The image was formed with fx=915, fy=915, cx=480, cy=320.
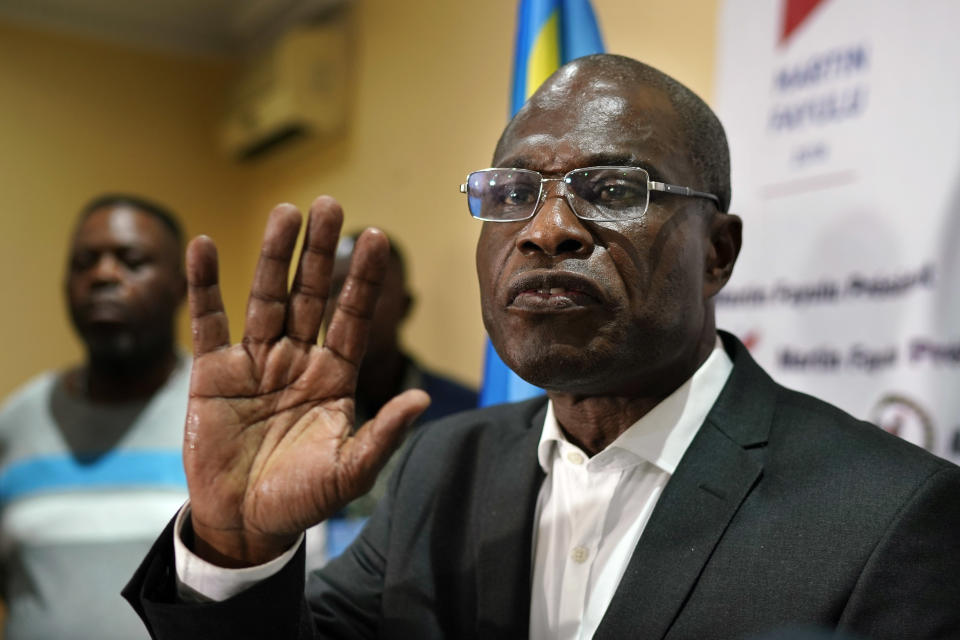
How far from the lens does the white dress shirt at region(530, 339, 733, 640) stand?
3.78 ft

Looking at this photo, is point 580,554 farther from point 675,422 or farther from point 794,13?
point 794,13

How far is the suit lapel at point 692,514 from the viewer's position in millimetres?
1050

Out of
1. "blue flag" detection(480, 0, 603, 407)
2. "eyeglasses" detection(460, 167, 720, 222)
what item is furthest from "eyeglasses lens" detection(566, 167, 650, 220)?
"blue flag" detection(480, 0, 603, 407)

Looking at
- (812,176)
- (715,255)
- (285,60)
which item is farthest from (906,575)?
(285,60)

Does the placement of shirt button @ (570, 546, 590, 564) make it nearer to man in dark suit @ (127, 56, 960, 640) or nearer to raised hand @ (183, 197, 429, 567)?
man in dark suit @ (127, 56, 960, 640)

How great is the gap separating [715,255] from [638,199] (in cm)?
19

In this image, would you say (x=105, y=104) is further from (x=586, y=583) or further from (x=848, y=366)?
(x=586, y=583)

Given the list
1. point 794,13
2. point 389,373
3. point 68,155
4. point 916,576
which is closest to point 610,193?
point 916,576

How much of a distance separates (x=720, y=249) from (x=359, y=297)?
20.3 inches

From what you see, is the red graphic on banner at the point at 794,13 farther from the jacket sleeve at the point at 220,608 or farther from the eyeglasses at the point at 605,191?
the jacket sleeve at the point at 220,608

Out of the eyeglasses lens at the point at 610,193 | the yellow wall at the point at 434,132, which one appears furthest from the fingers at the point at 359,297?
the yellow wall at the point at 434,132

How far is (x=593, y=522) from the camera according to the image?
1184 mm

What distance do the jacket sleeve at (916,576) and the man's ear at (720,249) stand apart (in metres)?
0.39

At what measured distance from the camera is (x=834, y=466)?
1.08 m
